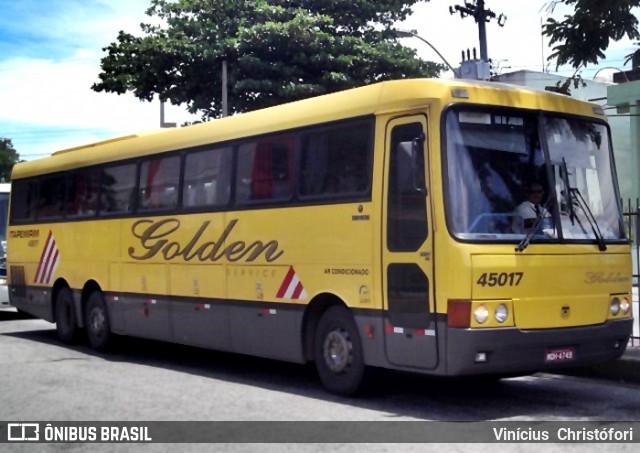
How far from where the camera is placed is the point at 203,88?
82.9 feet

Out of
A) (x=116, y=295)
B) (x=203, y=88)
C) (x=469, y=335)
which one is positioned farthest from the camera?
(x=203, y=88)

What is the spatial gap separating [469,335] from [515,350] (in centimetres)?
52

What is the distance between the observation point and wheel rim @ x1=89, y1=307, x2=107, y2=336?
14.2 m

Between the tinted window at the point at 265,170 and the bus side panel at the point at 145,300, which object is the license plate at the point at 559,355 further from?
the bus side panel at the point at 145,300

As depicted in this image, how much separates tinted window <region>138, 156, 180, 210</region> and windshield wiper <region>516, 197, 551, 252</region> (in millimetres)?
5581

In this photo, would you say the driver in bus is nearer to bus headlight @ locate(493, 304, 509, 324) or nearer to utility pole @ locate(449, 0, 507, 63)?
bus headlight @ locate(493, 304, 509, 324)

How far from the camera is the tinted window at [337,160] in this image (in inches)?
368

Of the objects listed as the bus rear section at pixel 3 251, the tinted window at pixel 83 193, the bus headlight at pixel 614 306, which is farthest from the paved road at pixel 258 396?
the bus rear section at pixel 3 251

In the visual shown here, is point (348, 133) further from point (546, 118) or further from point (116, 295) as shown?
point (116, 295)

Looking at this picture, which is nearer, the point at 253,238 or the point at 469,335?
the point at 469,335

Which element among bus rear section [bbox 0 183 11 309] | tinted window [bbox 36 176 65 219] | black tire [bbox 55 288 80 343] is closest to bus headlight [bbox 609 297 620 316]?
black tire [bbox 55 288 80 343]

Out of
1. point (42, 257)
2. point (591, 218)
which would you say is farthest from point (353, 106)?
point (42, 257)

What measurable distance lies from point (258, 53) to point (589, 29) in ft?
47.3

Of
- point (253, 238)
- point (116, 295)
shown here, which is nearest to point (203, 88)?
point (116, 295)
